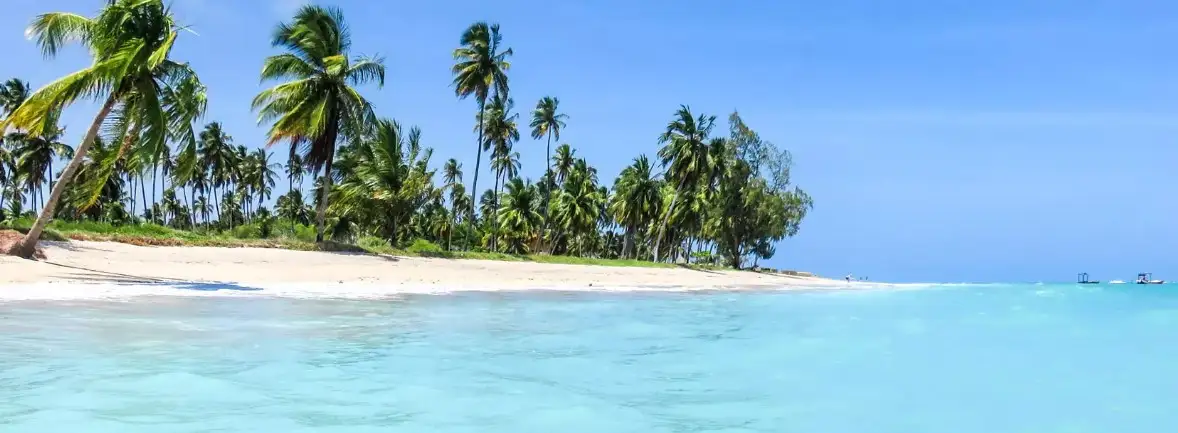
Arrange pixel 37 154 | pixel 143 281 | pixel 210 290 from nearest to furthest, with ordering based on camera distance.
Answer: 1. pixel 210 290
2. pixel 143 281
3. pixel 37 154

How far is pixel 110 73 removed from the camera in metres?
17.5

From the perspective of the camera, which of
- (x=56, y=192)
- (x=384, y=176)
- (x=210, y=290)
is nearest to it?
(x=210, y=290)

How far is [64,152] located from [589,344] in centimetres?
5557

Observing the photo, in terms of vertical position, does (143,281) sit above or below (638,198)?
below

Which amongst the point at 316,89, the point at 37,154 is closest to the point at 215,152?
the point at 37,154

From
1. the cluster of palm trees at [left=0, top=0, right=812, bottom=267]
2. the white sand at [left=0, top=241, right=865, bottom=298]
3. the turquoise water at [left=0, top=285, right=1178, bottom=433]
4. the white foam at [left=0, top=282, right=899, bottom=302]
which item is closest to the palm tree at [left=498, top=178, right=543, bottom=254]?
the cluster of palm trees at [left=0, top=0, right=812, bottom=267]

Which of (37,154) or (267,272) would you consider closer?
(267,272)

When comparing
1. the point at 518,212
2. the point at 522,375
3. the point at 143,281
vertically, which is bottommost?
the point at 522,375

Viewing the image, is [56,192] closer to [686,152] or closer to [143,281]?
[143,281]

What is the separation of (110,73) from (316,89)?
11299mm

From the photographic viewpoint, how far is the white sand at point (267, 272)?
16.7 m

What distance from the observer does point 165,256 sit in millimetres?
21859

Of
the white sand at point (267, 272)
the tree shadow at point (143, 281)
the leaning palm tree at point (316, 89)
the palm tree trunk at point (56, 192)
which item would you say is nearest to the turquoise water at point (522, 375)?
the tree shadow at point (143, 281)

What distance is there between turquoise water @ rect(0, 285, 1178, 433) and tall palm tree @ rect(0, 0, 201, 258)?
20.9 feet
